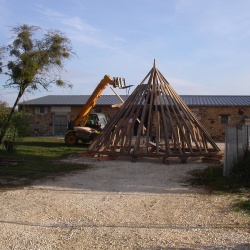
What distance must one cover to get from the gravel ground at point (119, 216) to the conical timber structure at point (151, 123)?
4.23m

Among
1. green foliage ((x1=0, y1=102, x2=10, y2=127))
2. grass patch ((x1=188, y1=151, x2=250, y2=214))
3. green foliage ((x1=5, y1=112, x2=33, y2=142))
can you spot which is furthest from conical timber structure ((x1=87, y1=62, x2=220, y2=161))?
green foliage ((x1=0, y1=102, x2=10, y2=127))

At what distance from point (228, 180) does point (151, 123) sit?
585 cm

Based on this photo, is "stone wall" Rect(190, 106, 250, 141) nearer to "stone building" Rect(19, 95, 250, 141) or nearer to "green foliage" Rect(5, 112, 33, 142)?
"stone building" Rect(19, 95, 250, 141)

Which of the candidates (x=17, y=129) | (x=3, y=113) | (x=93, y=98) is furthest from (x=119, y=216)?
(x=93, y=98)

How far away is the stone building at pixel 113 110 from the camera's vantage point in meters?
27.0

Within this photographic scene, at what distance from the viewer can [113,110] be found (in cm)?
2867

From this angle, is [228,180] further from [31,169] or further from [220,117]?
[220,117]

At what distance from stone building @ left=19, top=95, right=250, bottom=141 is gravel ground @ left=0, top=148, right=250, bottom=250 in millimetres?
16980

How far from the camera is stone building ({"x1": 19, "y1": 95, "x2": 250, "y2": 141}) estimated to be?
27.0 m

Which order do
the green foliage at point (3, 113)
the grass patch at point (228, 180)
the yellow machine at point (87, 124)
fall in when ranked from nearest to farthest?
1. the grass patch at point (228, 180)
2. the green foliage at point (3, 113)
3. the yellow machine at point (87, 124)

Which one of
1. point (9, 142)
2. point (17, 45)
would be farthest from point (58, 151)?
point (17, 45)

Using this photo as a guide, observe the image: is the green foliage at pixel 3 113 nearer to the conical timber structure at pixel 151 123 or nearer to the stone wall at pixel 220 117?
the conical timber structure at pixel 151 123

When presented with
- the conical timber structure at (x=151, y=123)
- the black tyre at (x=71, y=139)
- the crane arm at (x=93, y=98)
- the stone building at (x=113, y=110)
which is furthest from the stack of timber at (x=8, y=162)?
the stone building at (x=113, y=110)

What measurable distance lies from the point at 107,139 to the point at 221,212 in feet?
29.9
